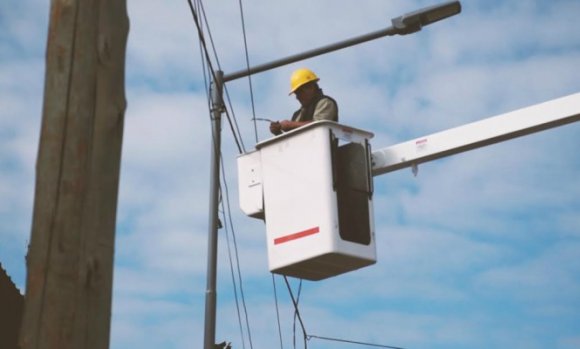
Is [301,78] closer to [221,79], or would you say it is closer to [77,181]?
[221,79]

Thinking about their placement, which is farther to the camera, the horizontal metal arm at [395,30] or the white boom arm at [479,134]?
the horizontal metal arm at [395,30]

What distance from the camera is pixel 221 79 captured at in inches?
443

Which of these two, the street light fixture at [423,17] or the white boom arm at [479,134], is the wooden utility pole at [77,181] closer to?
the white boom arm at [479,134]

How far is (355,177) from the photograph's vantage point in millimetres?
8750

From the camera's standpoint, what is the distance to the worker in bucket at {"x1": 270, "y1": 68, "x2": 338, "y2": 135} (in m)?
9.40

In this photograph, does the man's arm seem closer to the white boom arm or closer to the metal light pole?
the white boom arm

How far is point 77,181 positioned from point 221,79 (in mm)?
6508

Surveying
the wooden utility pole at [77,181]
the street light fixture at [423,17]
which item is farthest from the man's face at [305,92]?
the wooden utility pole at [77,181]

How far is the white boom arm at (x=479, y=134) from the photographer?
9.00 m

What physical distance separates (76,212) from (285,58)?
6.47 m

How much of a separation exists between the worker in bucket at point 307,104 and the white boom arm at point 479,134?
0.62 m

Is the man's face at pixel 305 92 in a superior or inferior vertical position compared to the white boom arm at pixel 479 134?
superior

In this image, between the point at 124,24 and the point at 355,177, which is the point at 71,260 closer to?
the point at 124,24

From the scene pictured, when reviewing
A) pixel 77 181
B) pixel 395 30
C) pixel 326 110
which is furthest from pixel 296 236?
pixel 77 181
